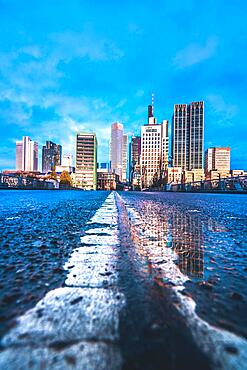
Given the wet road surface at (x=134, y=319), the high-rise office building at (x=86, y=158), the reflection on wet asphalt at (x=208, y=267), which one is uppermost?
the high-rise office building at (x=86, y=158)

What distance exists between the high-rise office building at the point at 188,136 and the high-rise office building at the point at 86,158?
5538cm

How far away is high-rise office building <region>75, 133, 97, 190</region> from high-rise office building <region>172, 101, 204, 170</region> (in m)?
55.4

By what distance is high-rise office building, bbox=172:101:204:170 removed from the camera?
140m

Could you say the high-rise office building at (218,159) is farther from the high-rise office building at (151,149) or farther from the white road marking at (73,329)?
the white road marking at (73,329)

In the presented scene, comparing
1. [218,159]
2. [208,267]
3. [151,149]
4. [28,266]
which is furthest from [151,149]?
[28,266]

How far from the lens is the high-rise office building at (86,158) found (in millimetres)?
141250

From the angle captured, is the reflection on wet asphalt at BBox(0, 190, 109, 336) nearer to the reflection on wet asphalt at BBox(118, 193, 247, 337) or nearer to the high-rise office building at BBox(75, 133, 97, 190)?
the reflection on wet asphalt at BBox(118, 193, 247, 337)

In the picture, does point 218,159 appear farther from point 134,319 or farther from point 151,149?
point 134,319

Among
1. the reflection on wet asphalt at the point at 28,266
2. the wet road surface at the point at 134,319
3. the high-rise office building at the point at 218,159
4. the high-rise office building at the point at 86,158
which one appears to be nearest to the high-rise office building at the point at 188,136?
the high-rise office building at the point at 218,159

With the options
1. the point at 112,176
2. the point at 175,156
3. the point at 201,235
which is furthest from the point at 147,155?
the point at 201,235

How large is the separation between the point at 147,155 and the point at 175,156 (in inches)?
846

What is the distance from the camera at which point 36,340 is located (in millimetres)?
903

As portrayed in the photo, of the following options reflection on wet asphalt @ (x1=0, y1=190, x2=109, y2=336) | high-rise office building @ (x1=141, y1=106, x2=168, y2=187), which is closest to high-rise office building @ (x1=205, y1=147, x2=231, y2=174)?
high-rise office building @ (x1=141, y1=106, x2=168, y2=187)

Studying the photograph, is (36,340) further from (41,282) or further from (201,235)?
(201,235)
